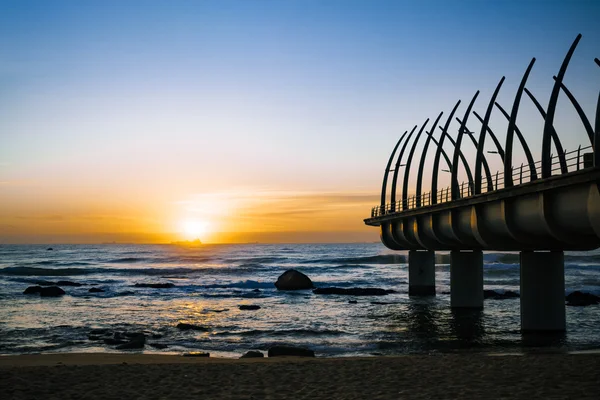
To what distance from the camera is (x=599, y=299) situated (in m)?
51.6

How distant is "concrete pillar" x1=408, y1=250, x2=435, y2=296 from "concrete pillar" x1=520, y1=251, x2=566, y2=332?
26.2 meters

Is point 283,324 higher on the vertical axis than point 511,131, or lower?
lower

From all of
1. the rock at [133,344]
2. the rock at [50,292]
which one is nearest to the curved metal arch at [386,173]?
the rock at [50,292]

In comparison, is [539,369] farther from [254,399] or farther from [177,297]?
[177,297]

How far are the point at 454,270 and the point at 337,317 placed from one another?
1318cm

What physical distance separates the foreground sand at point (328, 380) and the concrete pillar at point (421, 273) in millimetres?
41861

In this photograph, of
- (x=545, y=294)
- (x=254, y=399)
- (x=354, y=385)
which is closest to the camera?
(x=254, y=399)

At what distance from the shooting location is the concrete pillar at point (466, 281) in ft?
157

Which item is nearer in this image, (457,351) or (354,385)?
(354,385)

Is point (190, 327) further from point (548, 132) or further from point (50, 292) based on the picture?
point (50, 292)

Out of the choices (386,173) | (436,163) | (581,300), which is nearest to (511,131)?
(436,163)

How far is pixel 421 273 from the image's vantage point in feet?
200

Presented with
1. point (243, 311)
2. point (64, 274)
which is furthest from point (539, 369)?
point (64, 274)

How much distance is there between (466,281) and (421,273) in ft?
41.4
